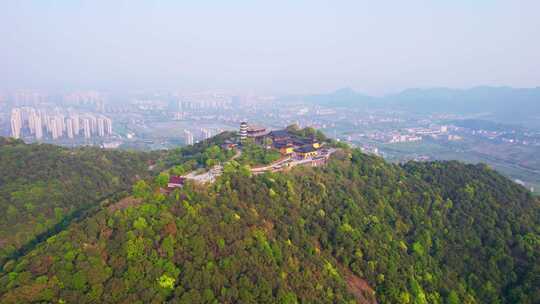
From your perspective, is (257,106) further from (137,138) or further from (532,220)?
(532,220)

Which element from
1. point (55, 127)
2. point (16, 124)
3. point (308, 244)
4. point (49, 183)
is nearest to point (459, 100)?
point (55, 127)

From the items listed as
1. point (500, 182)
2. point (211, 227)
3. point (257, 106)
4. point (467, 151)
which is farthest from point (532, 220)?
point (257, 106)

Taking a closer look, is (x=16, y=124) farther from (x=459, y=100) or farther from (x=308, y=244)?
(x=459, y=100)

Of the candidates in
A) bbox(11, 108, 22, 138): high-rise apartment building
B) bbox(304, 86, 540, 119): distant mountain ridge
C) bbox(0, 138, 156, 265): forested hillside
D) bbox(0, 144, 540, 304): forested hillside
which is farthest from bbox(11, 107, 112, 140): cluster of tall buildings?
bbox(304, 86, 540, 119): distant mountain ridge

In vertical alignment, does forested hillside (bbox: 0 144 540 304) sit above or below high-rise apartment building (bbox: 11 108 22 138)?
above

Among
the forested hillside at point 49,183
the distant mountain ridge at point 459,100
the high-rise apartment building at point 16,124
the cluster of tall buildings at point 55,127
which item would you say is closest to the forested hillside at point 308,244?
the forested hillside at point 49,183

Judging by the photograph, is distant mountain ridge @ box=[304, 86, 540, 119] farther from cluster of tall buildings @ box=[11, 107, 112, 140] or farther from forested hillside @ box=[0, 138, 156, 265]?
forested hillside @ box=[0, 138, 156, 265]
